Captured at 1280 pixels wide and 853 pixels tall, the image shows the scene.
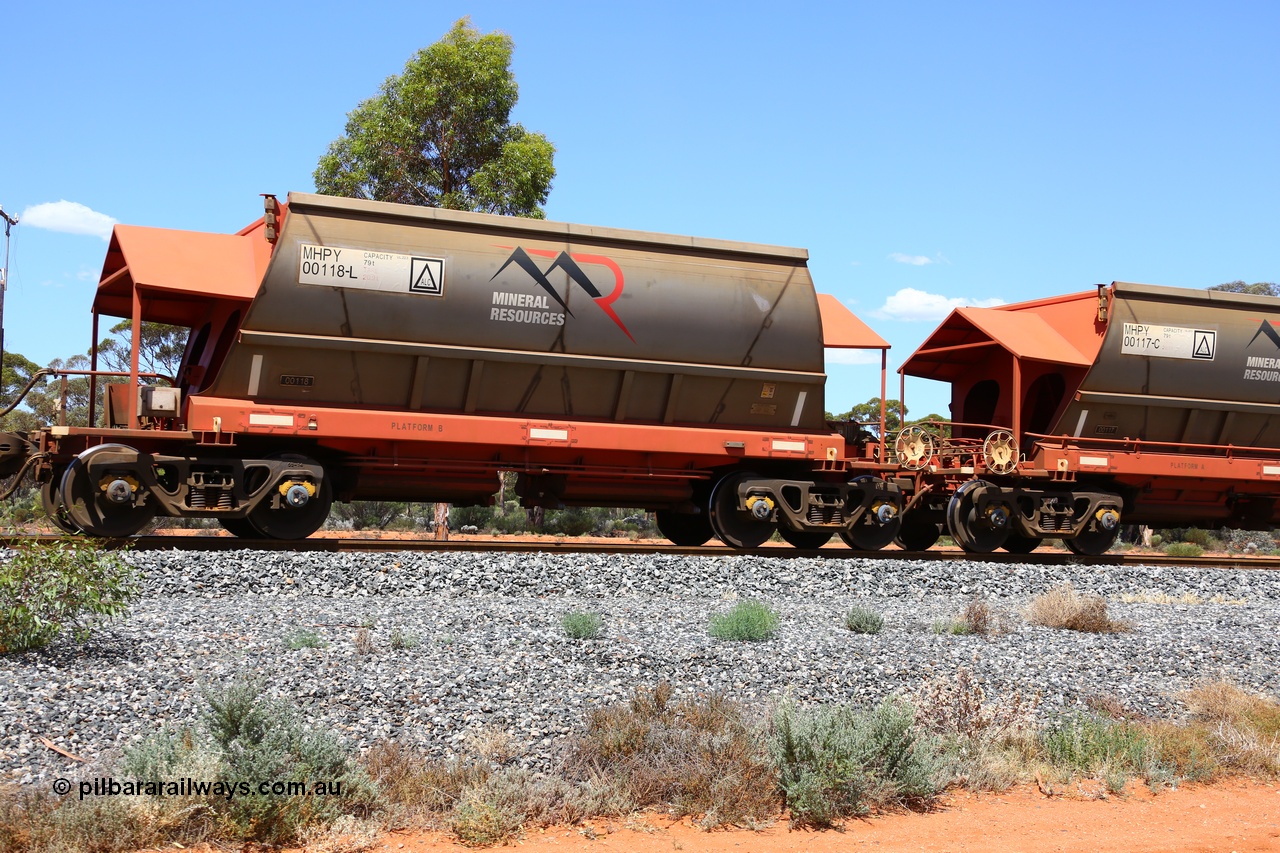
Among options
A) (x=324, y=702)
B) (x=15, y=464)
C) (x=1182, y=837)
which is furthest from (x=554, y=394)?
(x=1182, y=837)

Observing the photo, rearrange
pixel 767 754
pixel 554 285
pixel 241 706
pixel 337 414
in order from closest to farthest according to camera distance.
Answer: pixel 241 706 → pixel 767 754 → pixel 337 414 → pixel 554 285

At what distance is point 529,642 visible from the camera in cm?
780

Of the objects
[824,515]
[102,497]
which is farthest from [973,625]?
[102,497]

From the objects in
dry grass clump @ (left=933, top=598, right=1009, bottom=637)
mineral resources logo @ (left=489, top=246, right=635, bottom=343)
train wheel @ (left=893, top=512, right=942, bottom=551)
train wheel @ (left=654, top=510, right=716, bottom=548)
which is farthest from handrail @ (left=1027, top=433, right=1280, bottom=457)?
dry grass clump @ (left=933, top=598, right=1009, bottom=637)

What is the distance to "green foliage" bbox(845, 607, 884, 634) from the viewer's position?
913cm

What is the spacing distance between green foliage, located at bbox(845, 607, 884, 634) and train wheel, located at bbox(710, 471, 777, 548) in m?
4.98

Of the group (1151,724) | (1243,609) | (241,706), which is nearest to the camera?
(241,706)

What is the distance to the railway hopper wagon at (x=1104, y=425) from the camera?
15.8 meters

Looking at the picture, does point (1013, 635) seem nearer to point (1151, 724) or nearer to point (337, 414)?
point (1151, 724)

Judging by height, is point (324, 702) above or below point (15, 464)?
below

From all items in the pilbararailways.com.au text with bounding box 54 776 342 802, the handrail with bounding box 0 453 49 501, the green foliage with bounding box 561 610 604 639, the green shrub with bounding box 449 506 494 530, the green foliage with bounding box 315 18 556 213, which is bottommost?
the green shrub with bounding box 449 506 494 530

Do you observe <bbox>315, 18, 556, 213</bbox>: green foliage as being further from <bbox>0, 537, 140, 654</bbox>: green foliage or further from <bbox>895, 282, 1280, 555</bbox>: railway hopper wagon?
<bbox>0, 537, 140, 654</bbox>: green foliage

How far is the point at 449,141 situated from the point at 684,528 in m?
15.8

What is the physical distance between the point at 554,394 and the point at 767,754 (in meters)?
8.00
